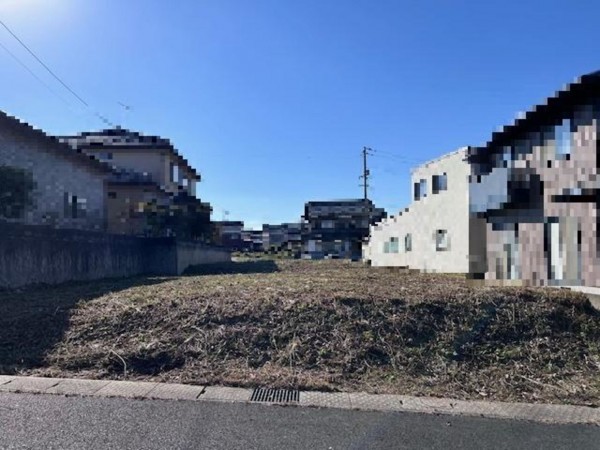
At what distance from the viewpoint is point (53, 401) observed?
3768mm

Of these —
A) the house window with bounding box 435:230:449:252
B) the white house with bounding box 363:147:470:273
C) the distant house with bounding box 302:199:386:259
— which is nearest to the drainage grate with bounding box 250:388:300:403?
the white house with bounding box 363:147:470:273

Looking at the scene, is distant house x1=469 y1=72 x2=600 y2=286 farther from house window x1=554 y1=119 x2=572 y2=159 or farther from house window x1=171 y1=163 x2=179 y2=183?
house window x1=171 y1=163 x2=179 y2=183

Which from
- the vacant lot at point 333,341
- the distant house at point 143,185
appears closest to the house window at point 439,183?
the vacant lot at point 333,341

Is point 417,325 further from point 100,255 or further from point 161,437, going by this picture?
point 100,255

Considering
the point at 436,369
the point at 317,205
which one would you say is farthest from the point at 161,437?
the point at 317,205

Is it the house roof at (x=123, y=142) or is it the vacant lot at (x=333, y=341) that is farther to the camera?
the house roof at (x=123, y=142)

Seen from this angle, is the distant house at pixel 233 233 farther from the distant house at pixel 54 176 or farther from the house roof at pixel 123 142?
the distant house at pixel 54 176

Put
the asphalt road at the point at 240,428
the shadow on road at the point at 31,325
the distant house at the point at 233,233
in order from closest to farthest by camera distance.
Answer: the asphalt road at the point at 240,428 → the shadow on road at the point at 31,325 → the distant house at the point at 233,233

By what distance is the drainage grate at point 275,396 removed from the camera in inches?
155

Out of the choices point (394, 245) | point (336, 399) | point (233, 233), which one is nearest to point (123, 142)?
point (394, 245)

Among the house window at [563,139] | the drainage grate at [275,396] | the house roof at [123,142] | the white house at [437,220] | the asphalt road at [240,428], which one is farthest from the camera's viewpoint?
the house roof at [123,142]

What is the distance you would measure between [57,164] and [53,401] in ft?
43.2

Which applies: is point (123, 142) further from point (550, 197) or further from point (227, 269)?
point (550, 197)

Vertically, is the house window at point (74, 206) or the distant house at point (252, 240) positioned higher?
the house window at point (74, 206)
